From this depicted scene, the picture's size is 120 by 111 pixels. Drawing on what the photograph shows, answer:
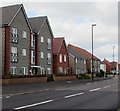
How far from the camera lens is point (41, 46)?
43.8m

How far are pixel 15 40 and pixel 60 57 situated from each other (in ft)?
56.4

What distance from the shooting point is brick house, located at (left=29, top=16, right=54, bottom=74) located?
41844 mm

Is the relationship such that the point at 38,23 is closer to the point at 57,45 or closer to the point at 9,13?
the point at 9,13

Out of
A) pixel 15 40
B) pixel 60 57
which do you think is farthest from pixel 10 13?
pixel 60 57

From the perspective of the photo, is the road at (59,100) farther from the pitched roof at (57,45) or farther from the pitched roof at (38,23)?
the pitched roof at (57,45)

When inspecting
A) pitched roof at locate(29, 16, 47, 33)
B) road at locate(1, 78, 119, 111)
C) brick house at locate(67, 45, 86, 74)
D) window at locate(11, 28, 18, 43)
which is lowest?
road at locate(1, 78, 119, 111)

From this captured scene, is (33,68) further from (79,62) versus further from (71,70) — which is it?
(79,62)

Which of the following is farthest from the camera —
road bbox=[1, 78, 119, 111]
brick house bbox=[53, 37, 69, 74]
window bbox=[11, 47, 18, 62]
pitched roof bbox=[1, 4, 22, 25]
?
brick house bbox=[53, 37, 69, 74]

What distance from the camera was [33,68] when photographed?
41.2 metres

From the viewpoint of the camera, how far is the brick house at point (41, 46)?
137 feet

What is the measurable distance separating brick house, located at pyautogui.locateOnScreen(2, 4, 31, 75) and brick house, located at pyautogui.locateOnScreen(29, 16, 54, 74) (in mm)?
2405

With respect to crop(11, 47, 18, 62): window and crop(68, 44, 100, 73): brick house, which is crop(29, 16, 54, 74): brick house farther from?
crop(68, 44, 100, 73): brick house

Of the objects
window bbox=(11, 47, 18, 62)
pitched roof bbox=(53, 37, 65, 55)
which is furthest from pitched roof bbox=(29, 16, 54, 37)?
window bbox=(11, 47, 18, 62)

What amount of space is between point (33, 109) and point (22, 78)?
20.4 m
